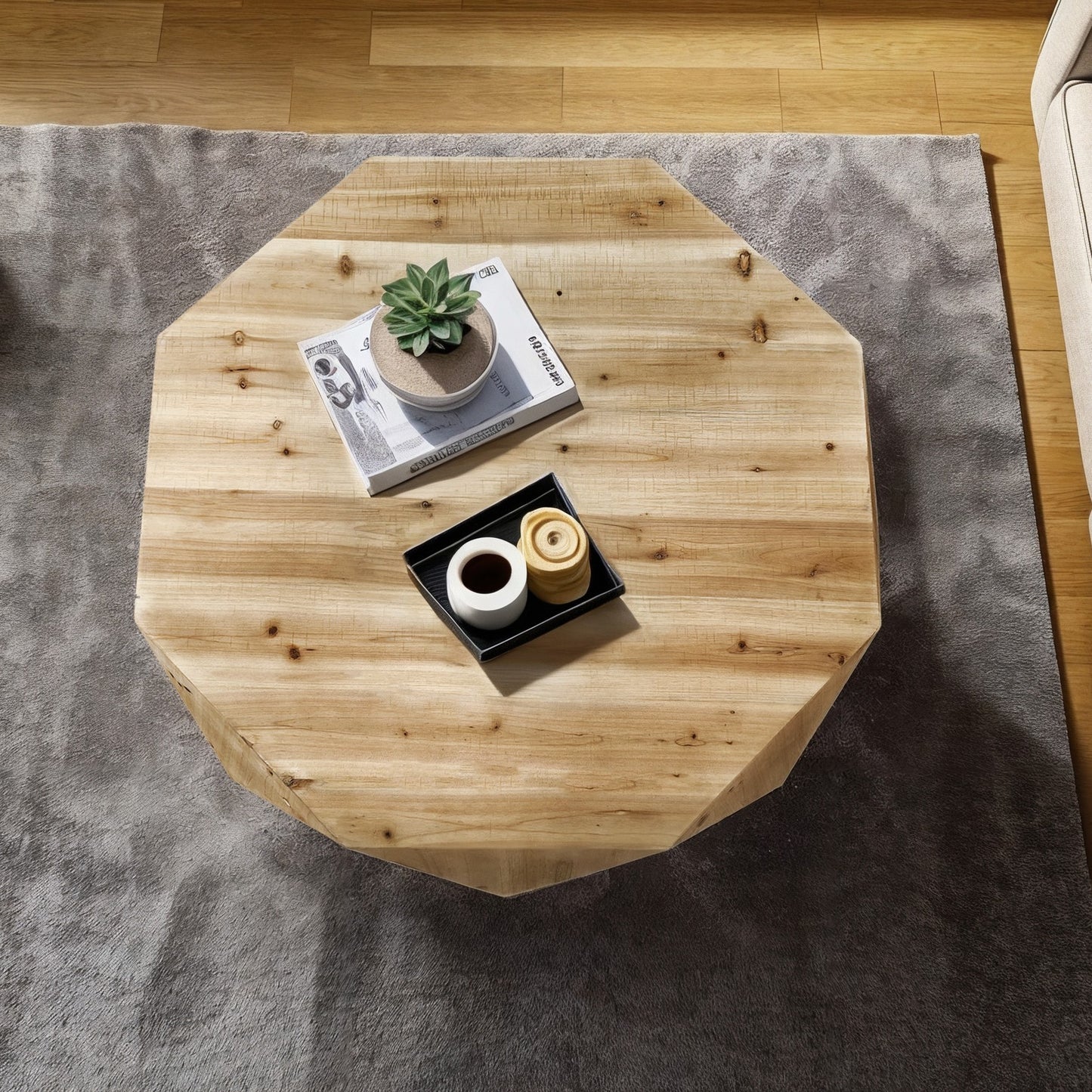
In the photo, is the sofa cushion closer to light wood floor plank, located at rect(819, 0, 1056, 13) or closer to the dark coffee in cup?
light wood floor plank, located at rect(819, 0, 1056, 13)

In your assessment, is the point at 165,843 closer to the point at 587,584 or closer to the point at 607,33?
the point at 587,584

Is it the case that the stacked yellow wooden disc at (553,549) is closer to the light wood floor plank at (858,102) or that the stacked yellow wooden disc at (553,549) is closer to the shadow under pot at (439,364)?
the shadow under pot at (439,364)

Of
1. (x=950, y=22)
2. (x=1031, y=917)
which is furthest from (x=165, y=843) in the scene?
(x=950, y=22)

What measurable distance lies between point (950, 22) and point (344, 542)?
1854mm

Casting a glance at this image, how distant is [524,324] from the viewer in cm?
119

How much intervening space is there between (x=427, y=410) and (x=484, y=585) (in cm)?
25

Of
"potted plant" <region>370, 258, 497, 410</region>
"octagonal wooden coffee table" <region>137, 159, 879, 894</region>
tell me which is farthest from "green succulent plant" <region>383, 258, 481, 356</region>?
"octagonal wooden coffee table" <region>137, 159, 879, 894</region>

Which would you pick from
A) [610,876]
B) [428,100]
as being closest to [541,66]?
[428,100]

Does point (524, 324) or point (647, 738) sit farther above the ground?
point (524, 324)

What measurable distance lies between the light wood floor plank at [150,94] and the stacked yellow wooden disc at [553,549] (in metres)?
1.39

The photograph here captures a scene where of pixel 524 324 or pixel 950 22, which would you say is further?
pixel 950 22

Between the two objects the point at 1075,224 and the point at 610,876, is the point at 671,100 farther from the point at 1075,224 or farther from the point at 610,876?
→ the point at 610,876

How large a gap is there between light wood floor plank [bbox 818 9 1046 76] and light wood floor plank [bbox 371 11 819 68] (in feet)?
0.19

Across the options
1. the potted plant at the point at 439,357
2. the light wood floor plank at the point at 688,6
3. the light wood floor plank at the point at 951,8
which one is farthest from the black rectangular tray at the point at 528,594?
the light wood floor plank at the point at 951,8
